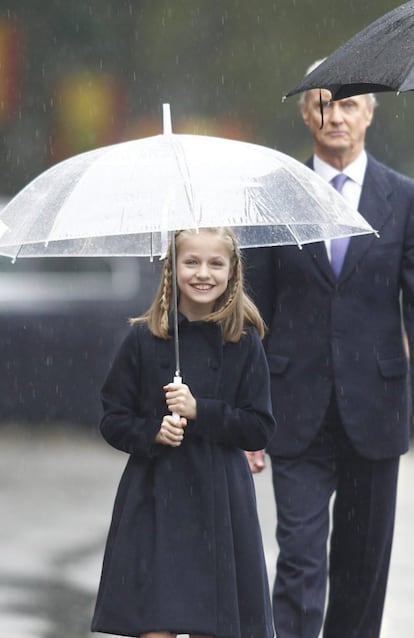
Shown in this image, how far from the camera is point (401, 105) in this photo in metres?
19.8

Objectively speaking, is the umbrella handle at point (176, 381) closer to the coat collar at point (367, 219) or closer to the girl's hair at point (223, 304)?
the girl's hair at point (223, 304)

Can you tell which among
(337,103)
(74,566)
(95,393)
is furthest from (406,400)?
(95,393)

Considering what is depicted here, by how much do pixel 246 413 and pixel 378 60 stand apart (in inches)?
45.1

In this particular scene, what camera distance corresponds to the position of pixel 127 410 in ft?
18.3

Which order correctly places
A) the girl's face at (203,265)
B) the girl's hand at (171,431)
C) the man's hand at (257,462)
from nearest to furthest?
the girl's hand at (171,431) → the girl's face at (203,265) → the man's hand at (257,462)

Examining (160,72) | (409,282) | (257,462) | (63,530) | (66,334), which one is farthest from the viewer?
(160,72)

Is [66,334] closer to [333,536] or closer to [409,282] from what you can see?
[333,536]

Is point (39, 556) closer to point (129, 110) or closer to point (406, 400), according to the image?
point (406, 400)

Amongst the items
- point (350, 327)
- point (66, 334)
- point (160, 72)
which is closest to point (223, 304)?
point (350, 327)

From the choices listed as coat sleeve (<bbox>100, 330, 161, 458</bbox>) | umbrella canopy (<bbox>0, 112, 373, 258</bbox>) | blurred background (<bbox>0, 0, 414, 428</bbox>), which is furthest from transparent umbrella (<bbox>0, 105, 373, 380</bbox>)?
blurred background (<bbox>0, 0, 414, 428</bbox>)

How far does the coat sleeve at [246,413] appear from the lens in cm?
549

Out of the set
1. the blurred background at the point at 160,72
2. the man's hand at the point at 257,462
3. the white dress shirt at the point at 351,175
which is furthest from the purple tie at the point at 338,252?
the blurred background at the point at 160,72

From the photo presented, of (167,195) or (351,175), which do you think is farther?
(351,175)

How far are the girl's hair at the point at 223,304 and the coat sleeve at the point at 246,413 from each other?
0.06m
